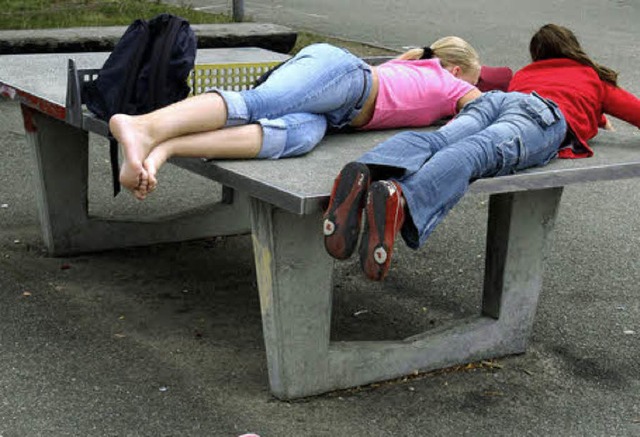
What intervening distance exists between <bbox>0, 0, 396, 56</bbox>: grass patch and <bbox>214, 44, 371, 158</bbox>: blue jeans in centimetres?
514

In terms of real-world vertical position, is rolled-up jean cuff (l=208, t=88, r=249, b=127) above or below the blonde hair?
above

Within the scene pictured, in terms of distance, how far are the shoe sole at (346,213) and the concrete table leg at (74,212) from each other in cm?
206

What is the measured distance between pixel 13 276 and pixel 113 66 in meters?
1.27

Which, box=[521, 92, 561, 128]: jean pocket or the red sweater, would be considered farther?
the red sweater

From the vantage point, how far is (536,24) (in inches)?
484

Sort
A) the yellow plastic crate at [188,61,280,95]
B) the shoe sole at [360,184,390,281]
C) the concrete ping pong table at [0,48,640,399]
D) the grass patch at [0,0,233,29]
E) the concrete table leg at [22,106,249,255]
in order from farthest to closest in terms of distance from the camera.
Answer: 1. the grass patch at [0,0,233,29]
2. the concrete table leg at [22,106,249,255]
3. the yellow plastic crate at [188,61,280,95]
4. the concrete ping pong table at [0,48,640,399]
5. the shoe sole at [360,184,390,281]

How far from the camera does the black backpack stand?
4.04 m

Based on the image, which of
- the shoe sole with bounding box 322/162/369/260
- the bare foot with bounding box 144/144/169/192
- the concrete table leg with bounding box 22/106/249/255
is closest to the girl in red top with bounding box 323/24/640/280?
the shoe sole with bounding box 322/162/369/260

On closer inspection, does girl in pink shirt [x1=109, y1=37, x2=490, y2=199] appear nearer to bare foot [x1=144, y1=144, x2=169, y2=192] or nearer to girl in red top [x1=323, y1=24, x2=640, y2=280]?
bare foot [x1=144, y1=144, x2=169, y2=192]

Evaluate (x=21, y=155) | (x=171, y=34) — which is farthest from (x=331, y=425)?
(x=21, y=155)

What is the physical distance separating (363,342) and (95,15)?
6793 mm

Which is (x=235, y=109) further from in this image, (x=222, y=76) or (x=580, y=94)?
(x=580, y=94)

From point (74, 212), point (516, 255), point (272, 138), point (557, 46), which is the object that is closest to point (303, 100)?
point (272, 138)

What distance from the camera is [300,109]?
404cm
